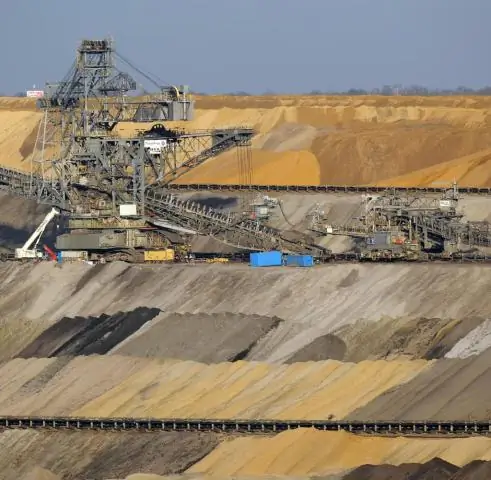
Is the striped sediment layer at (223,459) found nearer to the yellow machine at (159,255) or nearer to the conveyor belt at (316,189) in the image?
the yellow machine at (159,255)

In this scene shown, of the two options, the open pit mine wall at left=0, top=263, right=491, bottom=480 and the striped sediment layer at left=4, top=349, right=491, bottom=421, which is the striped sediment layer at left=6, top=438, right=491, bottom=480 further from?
the striped sediment layer at left=4, top=349, right=491, bottom=421

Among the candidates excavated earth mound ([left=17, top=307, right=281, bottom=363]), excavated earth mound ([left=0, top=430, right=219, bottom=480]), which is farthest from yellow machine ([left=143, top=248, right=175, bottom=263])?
excavated earth mound ([left=0, top=430, right=219, bottom=480])

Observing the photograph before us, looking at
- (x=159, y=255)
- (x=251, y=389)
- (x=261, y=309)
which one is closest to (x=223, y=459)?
(x=251, y=389)

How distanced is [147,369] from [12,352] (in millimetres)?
15331

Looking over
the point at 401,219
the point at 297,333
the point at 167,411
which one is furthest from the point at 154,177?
the point at 167,411

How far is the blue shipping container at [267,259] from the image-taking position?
118 meters

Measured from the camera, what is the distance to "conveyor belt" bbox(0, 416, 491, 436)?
7894 cm

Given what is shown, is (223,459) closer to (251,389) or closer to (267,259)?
(251,389)

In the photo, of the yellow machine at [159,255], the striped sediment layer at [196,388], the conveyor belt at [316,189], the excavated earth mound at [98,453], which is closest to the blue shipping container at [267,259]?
the yellow machine at [159,255]

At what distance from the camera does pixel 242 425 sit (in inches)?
3322

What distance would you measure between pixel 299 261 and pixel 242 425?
33691mm

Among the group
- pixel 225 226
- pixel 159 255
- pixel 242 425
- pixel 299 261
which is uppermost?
pixel 225 226

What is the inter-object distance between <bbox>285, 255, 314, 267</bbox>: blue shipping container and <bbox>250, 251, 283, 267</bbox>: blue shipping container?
583 millimetres

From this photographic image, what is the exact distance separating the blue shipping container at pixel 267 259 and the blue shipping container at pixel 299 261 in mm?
583
